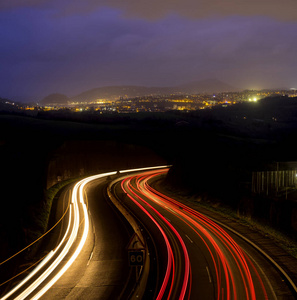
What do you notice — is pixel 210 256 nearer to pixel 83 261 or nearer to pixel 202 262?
pixel 202 262

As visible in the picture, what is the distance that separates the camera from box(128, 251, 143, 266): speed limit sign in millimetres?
14204

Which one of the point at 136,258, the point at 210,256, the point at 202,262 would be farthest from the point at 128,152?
the point at 136,258

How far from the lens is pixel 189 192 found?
42.2m

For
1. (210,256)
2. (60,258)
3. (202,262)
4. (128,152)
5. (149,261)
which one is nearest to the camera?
(202,262)

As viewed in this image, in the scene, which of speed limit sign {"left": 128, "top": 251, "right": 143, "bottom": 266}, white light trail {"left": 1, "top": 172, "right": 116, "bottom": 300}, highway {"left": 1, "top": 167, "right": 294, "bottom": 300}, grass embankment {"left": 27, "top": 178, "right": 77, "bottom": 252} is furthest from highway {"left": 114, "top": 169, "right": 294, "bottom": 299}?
grass embankment {"left": 27, "top": 178, "right": 77, "bottom": 252}

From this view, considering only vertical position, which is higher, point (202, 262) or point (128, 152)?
point (128, 152)

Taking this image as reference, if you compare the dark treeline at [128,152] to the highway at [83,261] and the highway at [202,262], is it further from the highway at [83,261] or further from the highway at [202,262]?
the highway at [202,262]

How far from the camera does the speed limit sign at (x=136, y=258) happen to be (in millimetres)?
14204

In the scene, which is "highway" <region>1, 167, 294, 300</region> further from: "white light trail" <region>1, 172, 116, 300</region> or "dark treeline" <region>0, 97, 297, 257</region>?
"dark treeline" <region>0, 97, 297, 257</region>

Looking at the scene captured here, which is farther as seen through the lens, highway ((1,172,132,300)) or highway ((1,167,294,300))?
highway ((1,172,132,300))

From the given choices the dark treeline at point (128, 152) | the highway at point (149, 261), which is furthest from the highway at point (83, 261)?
the dark treeline at point (128, 152)

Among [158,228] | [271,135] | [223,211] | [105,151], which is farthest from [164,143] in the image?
[158,228]

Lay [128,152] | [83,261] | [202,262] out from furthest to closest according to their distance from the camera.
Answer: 1. [128,152]
2. [83,261]
3. [202,262]

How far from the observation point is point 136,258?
14273 millimetres
